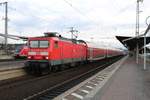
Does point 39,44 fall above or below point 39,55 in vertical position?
above

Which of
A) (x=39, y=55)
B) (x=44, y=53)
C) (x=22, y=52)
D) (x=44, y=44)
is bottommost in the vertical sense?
(x=39, y=55)

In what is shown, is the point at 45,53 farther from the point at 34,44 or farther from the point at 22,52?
the point at 22,52

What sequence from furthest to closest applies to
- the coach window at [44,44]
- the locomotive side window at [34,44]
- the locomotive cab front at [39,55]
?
the locomotive side window at [34,44]
the coach window at [44,44]
the locomotive cab front at [39,55]

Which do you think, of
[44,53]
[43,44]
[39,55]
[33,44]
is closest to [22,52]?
[33,44]

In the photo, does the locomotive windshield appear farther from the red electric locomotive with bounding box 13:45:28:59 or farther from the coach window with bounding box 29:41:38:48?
the red electric locomotive with bounding box 13:45:28:59

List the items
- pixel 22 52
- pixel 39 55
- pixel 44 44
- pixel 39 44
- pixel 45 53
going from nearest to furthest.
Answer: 1. pixel 45 53
2. pixel 39 55
3. pixel 44 44
4. pixel 39 44
5. pixel 22 52

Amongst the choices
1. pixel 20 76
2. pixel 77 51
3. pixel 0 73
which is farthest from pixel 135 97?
pixel 77 51

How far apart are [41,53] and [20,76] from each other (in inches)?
93.8

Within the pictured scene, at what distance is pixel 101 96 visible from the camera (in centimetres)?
1118

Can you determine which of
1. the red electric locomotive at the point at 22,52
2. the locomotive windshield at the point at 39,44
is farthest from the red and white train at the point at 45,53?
the red electric locomotive at the point at 22,52

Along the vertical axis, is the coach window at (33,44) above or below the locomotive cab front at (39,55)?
above

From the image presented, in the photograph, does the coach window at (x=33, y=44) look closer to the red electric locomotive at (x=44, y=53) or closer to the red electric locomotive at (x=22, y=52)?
the red electric locomotive at (x=44, y=53)

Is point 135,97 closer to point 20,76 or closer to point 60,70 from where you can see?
point 20,76

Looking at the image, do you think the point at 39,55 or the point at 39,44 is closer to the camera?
the point at 39,55
